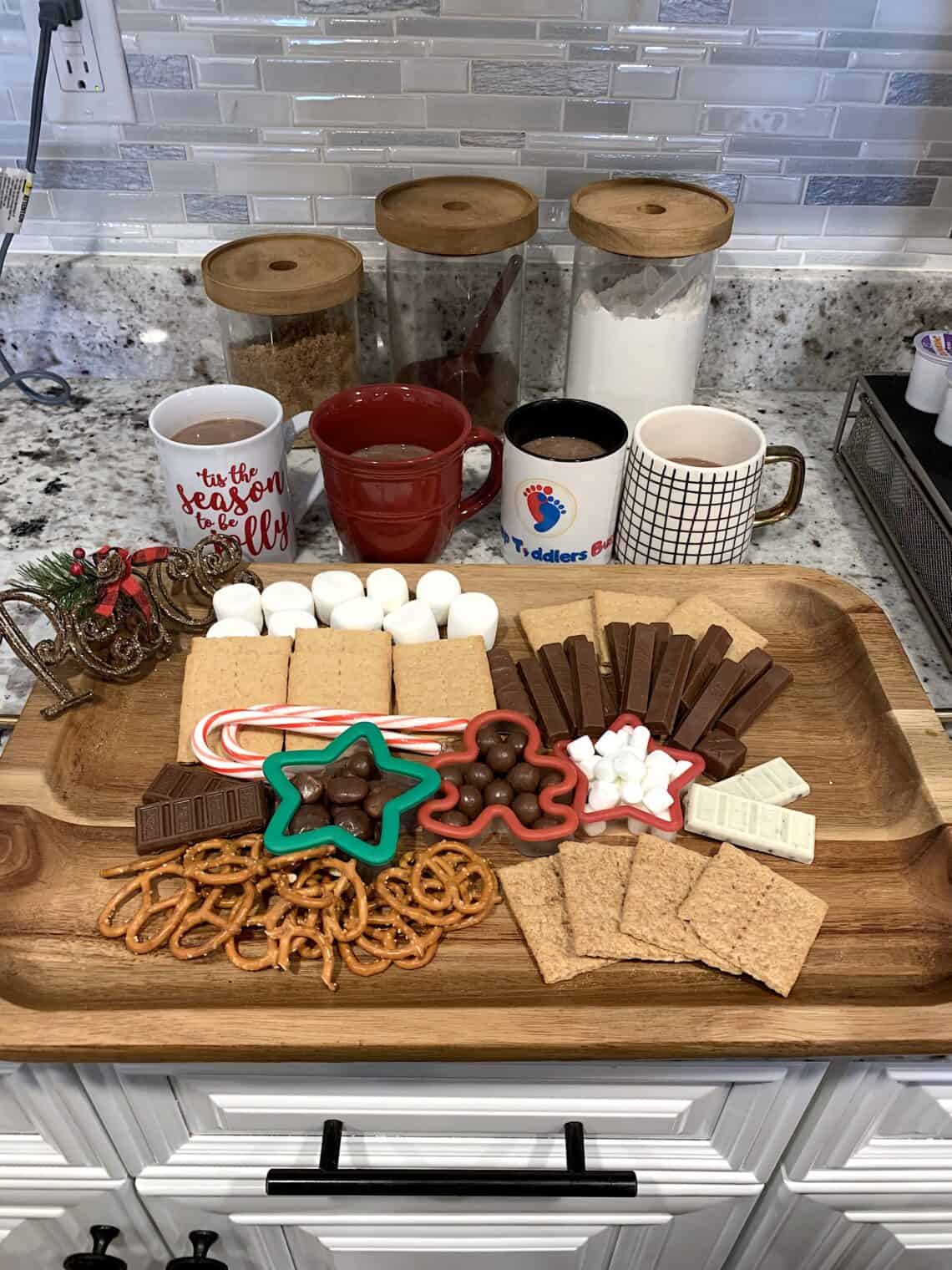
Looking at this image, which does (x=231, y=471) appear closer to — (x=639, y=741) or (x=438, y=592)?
(x=438, y=592)

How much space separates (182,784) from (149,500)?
0.42 m

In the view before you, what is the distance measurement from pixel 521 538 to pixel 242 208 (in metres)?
0.50

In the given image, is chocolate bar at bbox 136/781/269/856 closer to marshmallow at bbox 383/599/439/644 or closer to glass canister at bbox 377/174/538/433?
marshmallow at bbox 383/599/439/644

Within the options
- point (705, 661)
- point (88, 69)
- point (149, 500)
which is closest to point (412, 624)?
point (705, 661)

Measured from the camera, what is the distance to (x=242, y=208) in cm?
111

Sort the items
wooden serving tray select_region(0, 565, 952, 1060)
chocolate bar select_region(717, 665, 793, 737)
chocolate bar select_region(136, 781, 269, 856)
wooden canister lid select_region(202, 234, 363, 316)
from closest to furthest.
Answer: wooden serving tray select_region(0, 565, 952, 1060), chocolate bar select_region(136, 781, 269, 856), chocolate bar select_region(717, 665, 793, 737), wooden canister lid select_region(202, 234, 363, 316)

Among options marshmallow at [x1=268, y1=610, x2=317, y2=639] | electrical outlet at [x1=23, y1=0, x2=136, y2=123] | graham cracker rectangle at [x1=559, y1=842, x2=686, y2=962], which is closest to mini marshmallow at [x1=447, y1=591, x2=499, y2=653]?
marshmallow at [x1=268, y1=610, x2=317, y2=639]

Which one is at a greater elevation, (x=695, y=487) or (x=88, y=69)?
(x=88, y=69)

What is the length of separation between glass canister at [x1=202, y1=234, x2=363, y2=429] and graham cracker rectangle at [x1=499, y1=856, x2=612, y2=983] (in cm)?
56

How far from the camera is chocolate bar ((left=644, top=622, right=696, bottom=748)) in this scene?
0.81m

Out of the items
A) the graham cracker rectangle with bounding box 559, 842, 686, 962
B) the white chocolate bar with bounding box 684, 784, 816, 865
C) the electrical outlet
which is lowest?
the graham cracker rectangle with bounding box 559, 842, 686, 962

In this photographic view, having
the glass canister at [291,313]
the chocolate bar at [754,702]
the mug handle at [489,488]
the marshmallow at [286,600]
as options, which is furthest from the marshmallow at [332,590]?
the chocolate bar at [754,702]

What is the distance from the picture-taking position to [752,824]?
73 cm

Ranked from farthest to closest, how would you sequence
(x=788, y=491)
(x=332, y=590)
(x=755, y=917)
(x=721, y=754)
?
(x=788, y=491) → (x=332, y=590) → (x=721, y=754) → (x=755, y=917)
